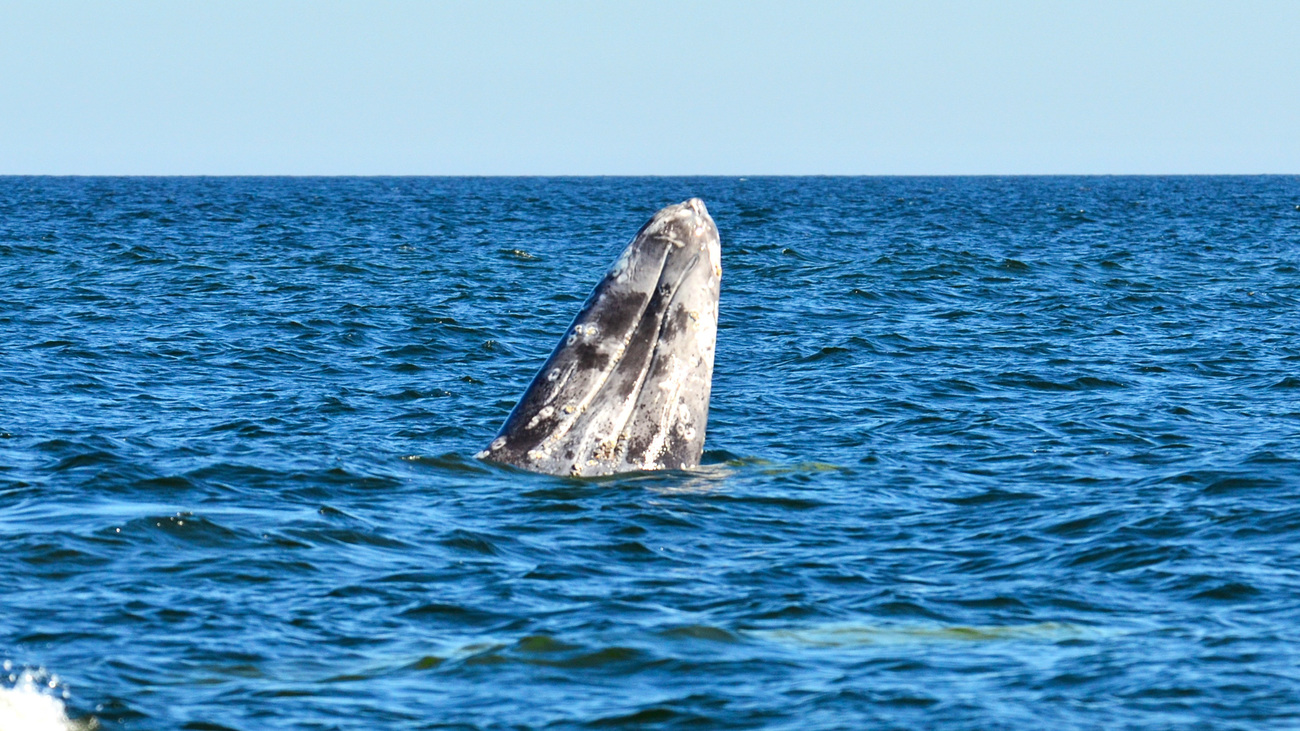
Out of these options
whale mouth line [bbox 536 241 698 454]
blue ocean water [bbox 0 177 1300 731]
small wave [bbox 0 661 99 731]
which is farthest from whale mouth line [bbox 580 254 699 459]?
small wave [bbox 0 661 99 731]

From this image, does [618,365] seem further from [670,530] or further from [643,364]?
[670,530]

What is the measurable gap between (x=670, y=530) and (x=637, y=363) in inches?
62.5

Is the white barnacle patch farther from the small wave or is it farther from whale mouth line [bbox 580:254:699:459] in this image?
the small wave

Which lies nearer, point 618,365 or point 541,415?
point 618,365

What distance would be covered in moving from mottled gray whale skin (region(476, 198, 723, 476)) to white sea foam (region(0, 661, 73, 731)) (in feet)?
18.6

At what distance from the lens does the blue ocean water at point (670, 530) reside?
875 centimetres

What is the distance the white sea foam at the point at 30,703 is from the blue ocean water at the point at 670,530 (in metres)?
0.10

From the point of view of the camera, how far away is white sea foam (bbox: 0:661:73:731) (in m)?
7.53

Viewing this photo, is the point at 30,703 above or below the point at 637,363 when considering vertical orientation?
below

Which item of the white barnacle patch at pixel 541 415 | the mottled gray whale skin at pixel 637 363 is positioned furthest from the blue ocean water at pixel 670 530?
the white barnacle patch at pixel 541 415

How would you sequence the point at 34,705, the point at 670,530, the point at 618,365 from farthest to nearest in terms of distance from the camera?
the point at 618,365, the point at 670,530, the point at 34,705

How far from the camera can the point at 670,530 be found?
12.5 m

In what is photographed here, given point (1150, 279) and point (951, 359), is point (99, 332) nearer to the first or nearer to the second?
point (951, 359)

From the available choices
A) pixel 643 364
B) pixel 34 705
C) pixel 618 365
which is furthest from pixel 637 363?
pixel 34 705
